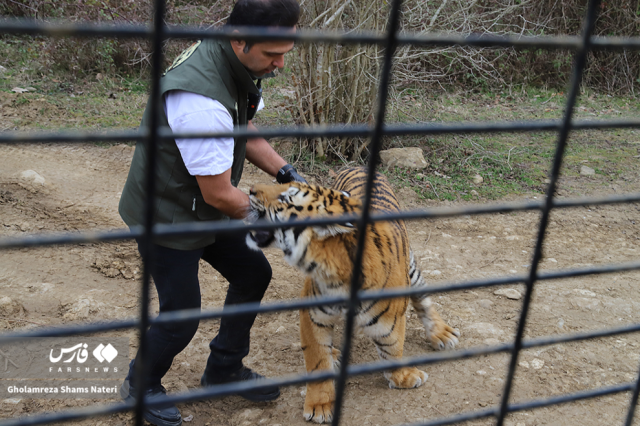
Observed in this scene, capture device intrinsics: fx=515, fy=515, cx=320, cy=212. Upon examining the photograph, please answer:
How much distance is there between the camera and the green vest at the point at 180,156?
240 cm

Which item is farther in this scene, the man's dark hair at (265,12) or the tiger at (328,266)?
the tiger at (328,266)

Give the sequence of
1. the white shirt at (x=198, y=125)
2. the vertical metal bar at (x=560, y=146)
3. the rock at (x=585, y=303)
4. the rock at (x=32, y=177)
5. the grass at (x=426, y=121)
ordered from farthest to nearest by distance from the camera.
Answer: the grass at (x=426, y=121) < the rock at (x=32, y=177) < the rock at (x=585, y=303) < the white shirt at (x=198, y=125) < the vertical metal bar at (x=560, y=146)

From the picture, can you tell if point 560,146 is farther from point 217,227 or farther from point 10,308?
point 10,308

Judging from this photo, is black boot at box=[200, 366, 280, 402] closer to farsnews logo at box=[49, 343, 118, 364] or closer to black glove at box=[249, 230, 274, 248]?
farsnews logo at box=[49, 343, 118, 364]

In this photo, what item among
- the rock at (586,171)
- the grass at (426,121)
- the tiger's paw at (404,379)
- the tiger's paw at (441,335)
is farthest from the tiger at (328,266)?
the rock at (586,171)

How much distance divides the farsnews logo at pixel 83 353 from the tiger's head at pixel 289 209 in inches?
52.9

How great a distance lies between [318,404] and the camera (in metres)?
3.11

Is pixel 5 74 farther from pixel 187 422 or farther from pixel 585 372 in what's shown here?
pixel 585 372

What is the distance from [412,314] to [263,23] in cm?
265

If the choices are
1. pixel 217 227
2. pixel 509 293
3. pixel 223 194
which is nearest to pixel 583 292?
pixel 509 293

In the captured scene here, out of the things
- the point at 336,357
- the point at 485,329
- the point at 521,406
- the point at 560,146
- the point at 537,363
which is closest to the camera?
the point at 560,146

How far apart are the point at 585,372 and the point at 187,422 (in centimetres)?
258

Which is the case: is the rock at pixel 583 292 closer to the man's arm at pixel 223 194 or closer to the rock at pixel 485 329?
the rock at pixel 485 329

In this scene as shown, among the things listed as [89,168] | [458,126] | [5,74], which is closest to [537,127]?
[458,126]
